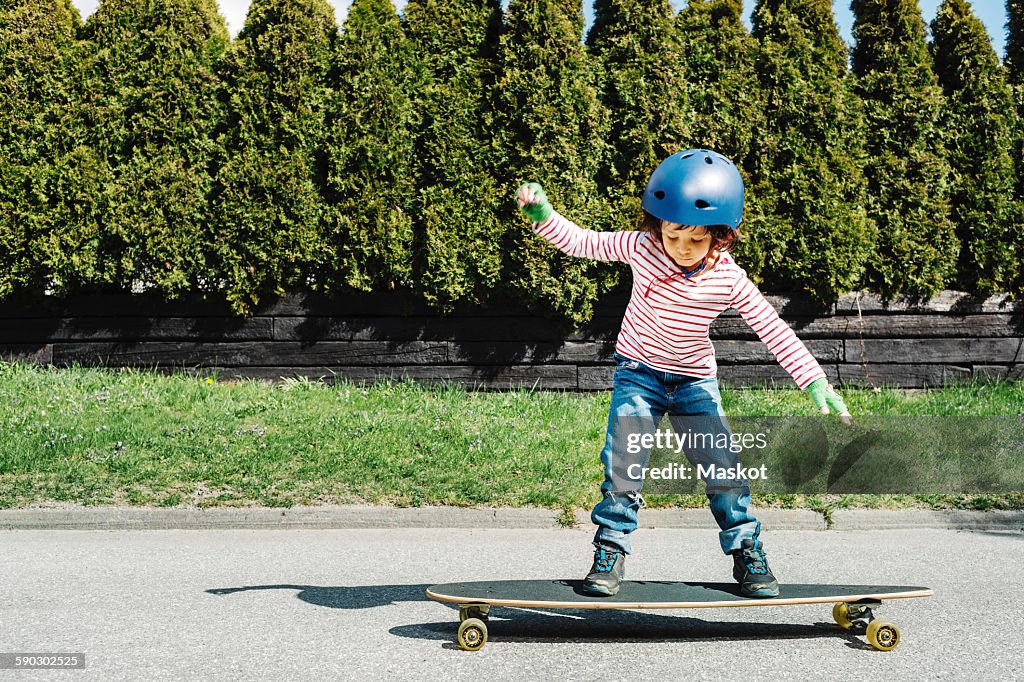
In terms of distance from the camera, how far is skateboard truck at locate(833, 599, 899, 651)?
3984mm

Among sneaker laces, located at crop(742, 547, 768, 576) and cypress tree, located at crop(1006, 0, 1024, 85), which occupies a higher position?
cypress tree, located at crop(1006, 0, 1024, 85)

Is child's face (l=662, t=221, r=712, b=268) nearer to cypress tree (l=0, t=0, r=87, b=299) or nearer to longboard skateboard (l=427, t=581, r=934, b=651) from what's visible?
longboard skateboard (l=427, t=581, r=934, b=651)

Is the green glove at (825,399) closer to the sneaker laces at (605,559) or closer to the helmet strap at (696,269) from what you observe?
the helmet strap at (696,269)

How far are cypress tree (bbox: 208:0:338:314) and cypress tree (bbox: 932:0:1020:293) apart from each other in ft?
22.2

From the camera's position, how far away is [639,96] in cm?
968

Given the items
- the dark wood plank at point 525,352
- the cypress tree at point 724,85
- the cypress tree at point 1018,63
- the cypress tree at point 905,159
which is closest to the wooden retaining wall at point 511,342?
the dark wood plank at point 525,352

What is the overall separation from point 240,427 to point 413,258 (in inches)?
113

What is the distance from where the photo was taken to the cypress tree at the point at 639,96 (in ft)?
31.7

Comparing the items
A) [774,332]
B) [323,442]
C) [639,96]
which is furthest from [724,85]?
[774,332]

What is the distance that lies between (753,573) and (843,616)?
24.0 inches

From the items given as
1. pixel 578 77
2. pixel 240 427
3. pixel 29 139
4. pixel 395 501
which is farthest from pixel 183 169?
pixel 395 501

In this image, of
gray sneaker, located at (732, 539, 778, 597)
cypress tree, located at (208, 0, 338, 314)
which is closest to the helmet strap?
gray sneaker, located at (732, 539, 778, 597)

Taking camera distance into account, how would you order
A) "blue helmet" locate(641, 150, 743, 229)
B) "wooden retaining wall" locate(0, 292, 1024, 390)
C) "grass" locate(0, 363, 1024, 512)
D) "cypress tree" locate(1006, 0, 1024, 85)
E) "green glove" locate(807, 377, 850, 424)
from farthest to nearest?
"cypress tree" locate(1006, 0, 1024, 85) < "wooden retaining wall" locate(0, 292, 1024, 390) < "grass" locate(0, 363, 1024, 512) < "green glove" locate(807, 377, 850, 424) < "blue helmet" locate(641, 150, 743, 229)

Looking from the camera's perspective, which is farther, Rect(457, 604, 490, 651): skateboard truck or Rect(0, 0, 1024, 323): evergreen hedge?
Rect(0, 0, 1024, 323): evergreen hedge
